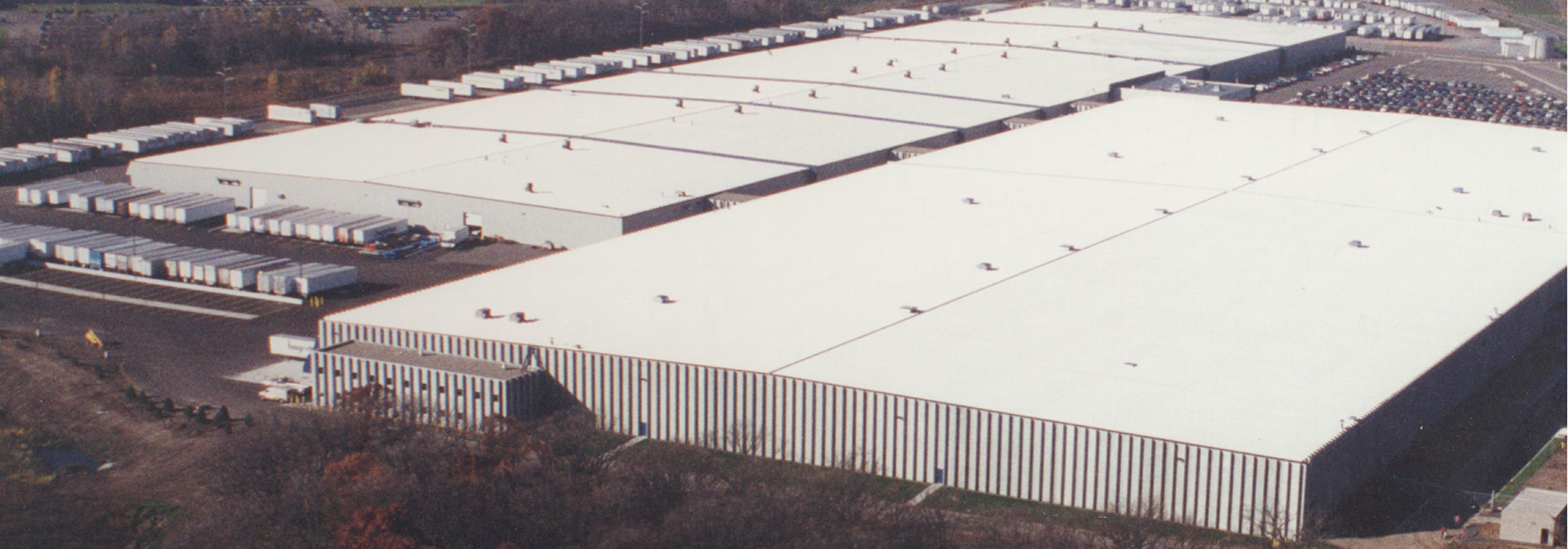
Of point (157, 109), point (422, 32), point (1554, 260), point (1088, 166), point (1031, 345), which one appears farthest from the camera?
point (422, 32)

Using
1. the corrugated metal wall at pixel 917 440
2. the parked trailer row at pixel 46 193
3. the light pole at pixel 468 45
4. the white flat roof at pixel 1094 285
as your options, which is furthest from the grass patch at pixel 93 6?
the corrugated metal wall at pixel 917 440

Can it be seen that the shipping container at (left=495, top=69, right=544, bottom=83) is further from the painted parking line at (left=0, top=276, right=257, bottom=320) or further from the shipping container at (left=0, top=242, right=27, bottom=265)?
the painted parking line at (left=0, top=276, right=257, bottom=320)

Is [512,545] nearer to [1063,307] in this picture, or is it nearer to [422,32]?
[1063,307]

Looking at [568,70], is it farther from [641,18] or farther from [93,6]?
[93,6]

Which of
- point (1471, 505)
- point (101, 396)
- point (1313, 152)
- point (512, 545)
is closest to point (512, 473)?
point (512, 545)

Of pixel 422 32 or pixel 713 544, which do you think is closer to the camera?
pixel 713 544

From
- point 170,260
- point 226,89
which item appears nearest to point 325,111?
point 226,89

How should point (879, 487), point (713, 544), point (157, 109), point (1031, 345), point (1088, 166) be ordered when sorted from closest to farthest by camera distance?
point (713, 544) < point (879, 487) < point (1031, 345) < point (1088, 166) < point (157, 109)

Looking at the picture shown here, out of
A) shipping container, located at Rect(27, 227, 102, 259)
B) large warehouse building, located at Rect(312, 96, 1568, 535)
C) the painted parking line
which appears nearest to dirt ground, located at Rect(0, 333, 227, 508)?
large warehouse building, located at Rect(312, 96, 1568, 535)
